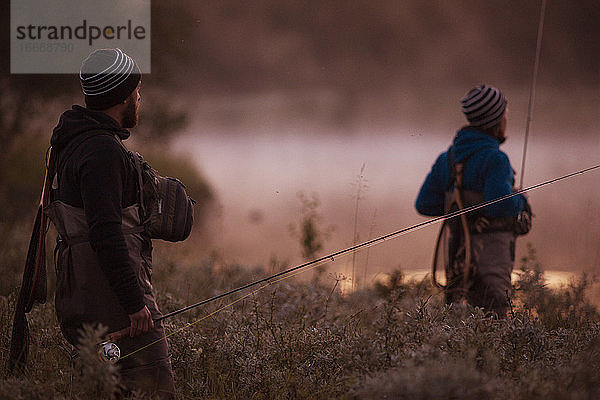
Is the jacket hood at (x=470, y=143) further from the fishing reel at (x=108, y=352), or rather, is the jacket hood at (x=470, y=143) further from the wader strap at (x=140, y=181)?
the fishing reel at (x=108, y=352)

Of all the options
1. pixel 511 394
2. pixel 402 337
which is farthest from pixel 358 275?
pixel 511 394

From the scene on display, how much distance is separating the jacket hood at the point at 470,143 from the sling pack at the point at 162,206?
86.6 inches

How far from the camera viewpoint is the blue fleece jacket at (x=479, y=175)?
14.4ft

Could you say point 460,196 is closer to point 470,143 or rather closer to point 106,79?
point 470,143

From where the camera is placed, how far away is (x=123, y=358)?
2.91m

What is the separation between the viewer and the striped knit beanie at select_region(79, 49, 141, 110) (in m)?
2.90

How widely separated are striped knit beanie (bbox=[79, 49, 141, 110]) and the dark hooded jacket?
0.07 metres

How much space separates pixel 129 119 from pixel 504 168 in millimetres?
2423

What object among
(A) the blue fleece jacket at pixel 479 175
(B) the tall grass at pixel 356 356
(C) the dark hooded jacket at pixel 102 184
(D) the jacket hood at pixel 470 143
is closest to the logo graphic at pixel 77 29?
(B) the tall grass at pixel 356 356

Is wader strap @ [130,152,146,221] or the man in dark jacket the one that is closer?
the man in dark jacket

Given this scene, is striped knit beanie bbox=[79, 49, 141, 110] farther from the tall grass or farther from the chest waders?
the chest waders

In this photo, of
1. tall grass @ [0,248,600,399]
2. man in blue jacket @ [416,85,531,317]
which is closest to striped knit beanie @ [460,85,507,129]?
man in blue jacket @ [416,85,531,317]

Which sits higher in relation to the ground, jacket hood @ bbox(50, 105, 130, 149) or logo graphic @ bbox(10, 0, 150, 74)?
logo graphic @ bbox(10, 0, 150, 74)

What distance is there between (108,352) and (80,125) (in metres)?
0.90
